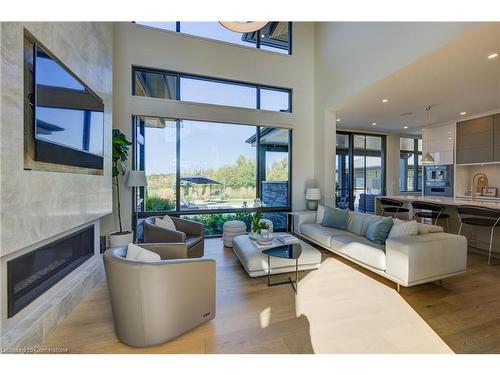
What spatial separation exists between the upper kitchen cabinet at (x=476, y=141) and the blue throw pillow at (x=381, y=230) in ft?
12.4

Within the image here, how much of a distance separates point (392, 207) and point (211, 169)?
4192 millimetres

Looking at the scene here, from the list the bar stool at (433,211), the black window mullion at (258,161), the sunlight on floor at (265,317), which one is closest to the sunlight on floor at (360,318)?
the sunlight on floor at (265,317)

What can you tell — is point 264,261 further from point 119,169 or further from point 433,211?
point 433,211

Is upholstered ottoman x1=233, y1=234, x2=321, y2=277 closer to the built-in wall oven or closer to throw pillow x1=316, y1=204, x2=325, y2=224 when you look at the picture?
throw pillow x1=316, y1=204, x2=325, y2=224

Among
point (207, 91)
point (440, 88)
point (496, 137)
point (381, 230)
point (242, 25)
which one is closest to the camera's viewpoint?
point (242, 25)

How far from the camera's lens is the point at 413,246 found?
7.93 ft

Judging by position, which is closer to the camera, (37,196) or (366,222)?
(37,196)

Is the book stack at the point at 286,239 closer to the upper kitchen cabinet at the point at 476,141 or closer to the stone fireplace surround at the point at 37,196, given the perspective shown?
the stone fireplace surround at the point at 37,196

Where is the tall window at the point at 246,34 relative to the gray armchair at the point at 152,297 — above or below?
above

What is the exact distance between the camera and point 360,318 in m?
2.04

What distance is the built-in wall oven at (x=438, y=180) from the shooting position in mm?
5714

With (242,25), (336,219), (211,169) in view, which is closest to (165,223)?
(211,169)

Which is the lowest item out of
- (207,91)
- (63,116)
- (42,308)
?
(42,308)
